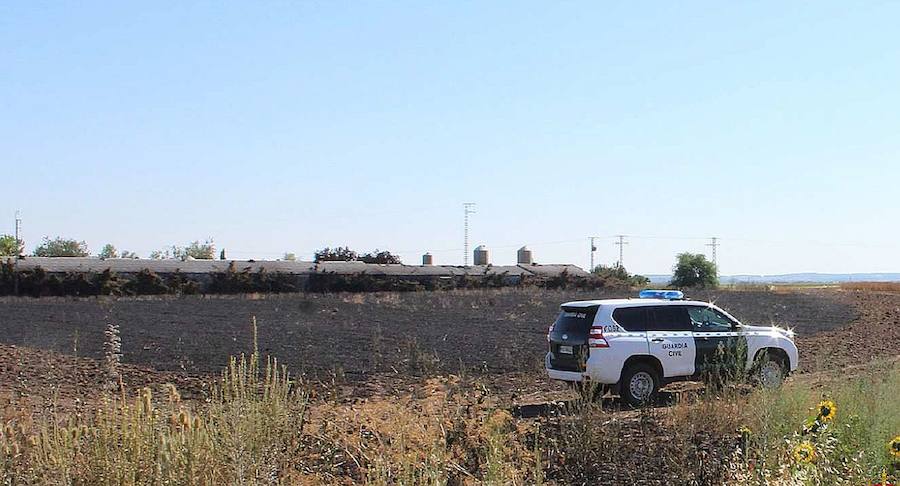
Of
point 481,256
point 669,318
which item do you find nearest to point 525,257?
point 481,256

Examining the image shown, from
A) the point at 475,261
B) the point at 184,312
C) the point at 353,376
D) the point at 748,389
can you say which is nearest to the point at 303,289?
the point at 184,312

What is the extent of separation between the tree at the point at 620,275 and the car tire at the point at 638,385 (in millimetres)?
60884

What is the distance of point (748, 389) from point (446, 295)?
48056 mm

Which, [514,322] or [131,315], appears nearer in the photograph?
[514,322]

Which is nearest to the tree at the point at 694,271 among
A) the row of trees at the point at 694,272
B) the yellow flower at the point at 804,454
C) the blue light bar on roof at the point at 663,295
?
the row of trees at the point at 694,272

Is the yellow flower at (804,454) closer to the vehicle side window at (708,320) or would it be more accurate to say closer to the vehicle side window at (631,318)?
the vehicle side window at (631,318)

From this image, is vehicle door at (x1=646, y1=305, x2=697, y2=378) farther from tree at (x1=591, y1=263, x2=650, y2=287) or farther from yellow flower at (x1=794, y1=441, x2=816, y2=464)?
tree at (x1=591, y1=263, x2=650, y2=287)

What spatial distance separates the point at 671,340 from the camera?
1716 centimetres

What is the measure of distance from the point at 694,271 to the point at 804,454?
8886 centimetres

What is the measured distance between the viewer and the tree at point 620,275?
3137 inches

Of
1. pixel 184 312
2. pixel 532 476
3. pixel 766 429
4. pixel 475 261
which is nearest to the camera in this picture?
pixel 532 476

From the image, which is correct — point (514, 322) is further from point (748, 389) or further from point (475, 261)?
point (475, 261)

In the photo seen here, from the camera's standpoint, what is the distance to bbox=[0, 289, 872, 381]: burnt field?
23.0 m

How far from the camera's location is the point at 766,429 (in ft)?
27.6
